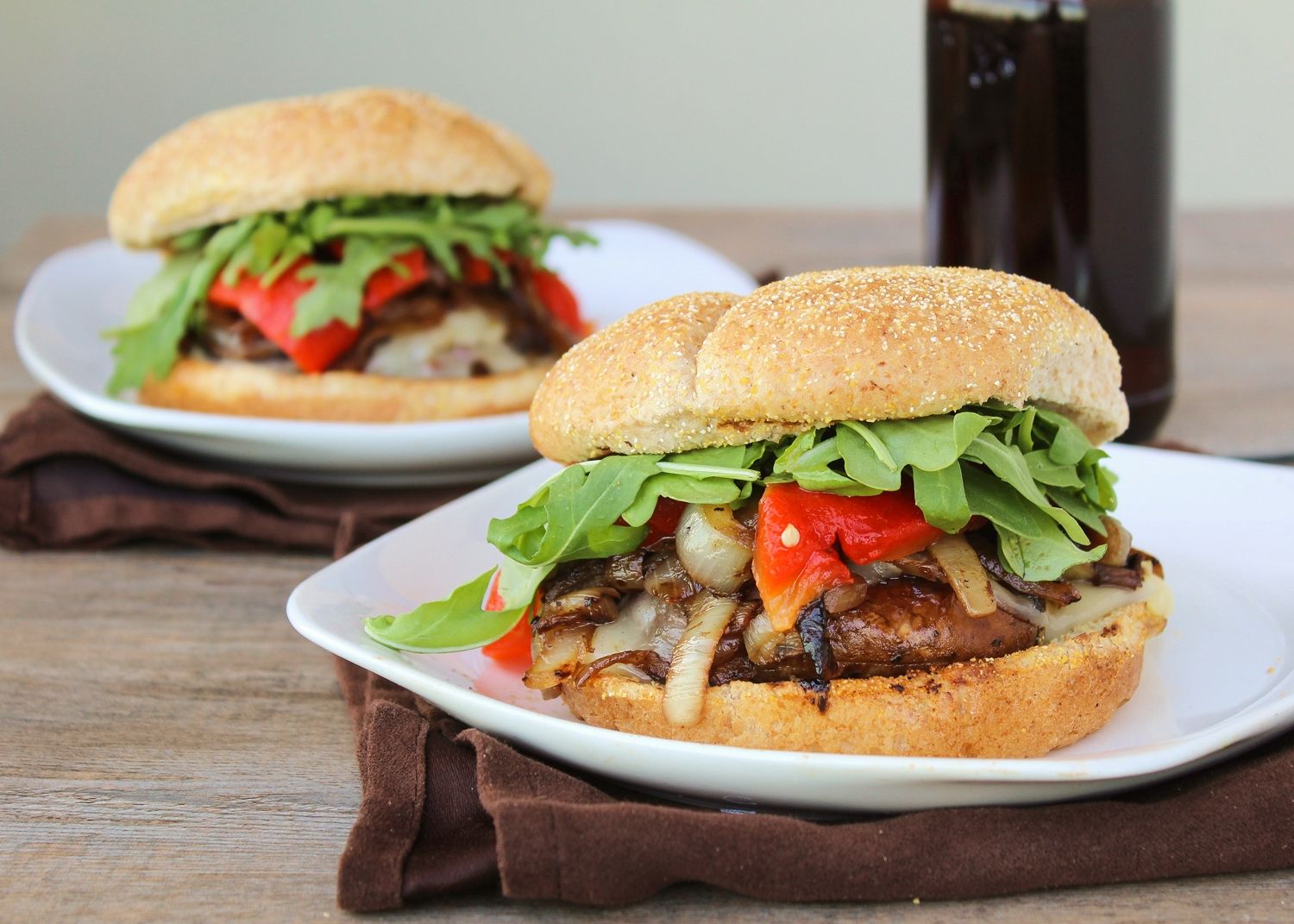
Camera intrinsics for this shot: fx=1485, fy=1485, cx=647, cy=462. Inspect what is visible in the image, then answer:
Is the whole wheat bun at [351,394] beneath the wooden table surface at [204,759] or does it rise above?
above

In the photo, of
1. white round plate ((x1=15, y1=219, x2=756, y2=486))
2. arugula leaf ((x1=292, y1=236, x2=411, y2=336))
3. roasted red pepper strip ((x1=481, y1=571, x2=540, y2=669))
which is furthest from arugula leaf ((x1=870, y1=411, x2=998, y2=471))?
arugula leaf ((x1=292, y1=236, x2=411, y2=336))

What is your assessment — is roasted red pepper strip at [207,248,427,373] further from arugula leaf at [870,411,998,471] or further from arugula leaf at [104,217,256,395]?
arugula leaf at [870,411,998,471]

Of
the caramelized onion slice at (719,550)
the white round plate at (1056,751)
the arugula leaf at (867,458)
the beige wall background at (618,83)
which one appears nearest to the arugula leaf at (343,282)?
the white round plate at (1056,751)

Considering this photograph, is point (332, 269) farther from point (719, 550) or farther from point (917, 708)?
point (917, 708)

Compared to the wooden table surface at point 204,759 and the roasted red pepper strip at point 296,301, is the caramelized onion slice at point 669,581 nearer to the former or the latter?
the wooden table surface at point 204,759

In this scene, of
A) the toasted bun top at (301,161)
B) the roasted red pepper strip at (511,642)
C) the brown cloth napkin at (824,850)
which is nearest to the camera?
the brown cloth napkin at (824,850)

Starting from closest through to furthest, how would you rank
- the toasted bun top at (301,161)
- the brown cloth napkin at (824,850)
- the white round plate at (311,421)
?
the brown cloth napkin at (824,850) → the white round plate at (311,421) → the toasted bun top at (301,161)

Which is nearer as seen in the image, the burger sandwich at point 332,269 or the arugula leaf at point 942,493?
the arugula leaf at point 942,493
